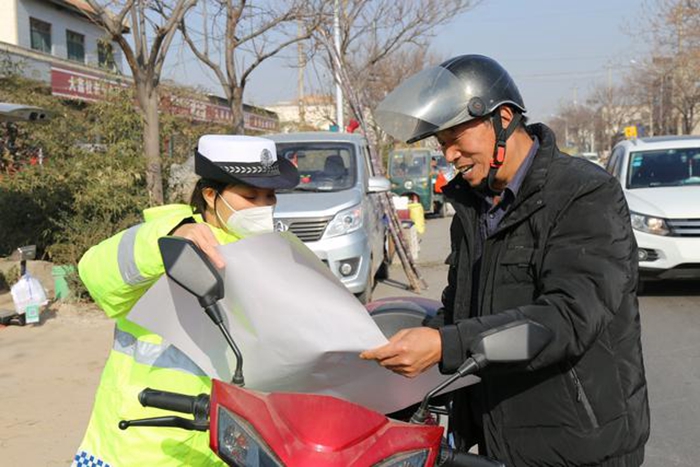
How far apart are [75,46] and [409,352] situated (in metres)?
31.3

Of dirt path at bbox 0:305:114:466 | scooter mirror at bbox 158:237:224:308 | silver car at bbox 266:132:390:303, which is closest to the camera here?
scooter mirror at bbox 158:237:224:308

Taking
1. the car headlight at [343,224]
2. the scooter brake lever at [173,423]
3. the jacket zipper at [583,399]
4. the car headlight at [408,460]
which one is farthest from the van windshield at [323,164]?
the car headlight at [408,460]

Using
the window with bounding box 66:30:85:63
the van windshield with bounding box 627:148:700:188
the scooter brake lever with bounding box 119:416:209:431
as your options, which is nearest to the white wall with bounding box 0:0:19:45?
the window with bounding box 66:30:85:63

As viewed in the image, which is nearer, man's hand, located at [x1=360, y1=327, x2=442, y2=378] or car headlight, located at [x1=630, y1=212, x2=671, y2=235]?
man's hand, located at [x1=360, y1=327, x2=442, y2=378]

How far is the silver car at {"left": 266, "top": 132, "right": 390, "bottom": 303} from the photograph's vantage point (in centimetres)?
860

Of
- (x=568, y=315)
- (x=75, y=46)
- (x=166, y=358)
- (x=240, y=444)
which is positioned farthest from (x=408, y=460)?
(x=75, y=46)

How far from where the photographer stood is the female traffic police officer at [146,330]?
2.11 m

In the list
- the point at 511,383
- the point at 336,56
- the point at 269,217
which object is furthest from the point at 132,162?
the point at 511,383

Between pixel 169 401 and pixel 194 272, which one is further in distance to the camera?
pixel 169 401

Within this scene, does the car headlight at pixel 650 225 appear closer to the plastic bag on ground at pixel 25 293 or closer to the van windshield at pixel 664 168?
the van windshield at pixel 664 168

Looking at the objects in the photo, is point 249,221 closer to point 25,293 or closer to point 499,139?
point 499,139

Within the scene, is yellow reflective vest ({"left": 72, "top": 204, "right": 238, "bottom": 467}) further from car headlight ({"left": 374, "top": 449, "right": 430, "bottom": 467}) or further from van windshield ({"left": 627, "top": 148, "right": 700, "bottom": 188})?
van windshield ({"left": 627, "top": 148, "right": 700, "bottom": 188})

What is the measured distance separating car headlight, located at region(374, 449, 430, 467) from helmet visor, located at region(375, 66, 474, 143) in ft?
3.23

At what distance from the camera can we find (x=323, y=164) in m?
9.59
